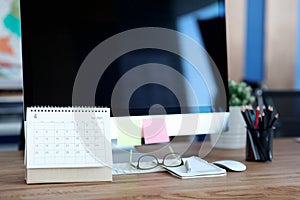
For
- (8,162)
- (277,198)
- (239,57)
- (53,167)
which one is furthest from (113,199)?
(239,57)

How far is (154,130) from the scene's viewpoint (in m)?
1.10

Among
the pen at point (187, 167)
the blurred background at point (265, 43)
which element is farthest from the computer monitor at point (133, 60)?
the blurred background at point (265, 43)

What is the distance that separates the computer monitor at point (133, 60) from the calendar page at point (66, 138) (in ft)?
0.45

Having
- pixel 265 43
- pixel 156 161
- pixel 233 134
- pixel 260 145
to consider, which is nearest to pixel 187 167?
pixel 156 161

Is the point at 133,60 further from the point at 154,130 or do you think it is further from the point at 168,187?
the point at 168,187

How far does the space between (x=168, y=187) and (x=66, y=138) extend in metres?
0.23

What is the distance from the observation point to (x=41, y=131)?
2.91ft

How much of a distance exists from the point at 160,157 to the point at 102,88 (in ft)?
0.80

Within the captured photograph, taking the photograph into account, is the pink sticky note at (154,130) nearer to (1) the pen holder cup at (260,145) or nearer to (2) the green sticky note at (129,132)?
(2) the green sticky note at (129,132)

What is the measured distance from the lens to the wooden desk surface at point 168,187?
805 mm

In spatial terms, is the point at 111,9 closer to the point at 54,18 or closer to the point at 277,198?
the point at 54,18

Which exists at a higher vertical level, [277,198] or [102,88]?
[102,88]

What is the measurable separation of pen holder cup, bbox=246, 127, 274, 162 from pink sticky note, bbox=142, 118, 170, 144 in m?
0.23

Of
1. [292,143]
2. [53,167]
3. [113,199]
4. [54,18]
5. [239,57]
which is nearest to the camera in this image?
[113,199]
